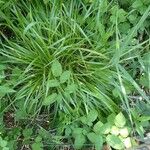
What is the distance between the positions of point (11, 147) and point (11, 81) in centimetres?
39

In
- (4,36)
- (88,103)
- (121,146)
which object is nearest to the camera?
(121,146)

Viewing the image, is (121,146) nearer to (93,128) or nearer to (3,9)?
(93,128)

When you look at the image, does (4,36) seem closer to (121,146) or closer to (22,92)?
(22,92)

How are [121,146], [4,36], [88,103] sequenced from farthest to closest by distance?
[4,36] < [88,103] < [121,146]

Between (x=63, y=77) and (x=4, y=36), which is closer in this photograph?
(x=63, y=77)

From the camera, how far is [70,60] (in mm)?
2352

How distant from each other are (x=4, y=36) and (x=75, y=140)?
0.81 metres

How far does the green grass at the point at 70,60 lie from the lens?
2.25 metres

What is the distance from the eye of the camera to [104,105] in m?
2.29

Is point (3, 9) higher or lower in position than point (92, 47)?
higher

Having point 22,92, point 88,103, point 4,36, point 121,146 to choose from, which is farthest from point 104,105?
point 4,36

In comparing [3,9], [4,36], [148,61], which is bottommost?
[148,61]

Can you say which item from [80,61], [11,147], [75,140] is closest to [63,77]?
[80,61]

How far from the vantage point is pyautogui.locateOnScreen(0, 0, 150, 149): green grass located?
7.38ft
